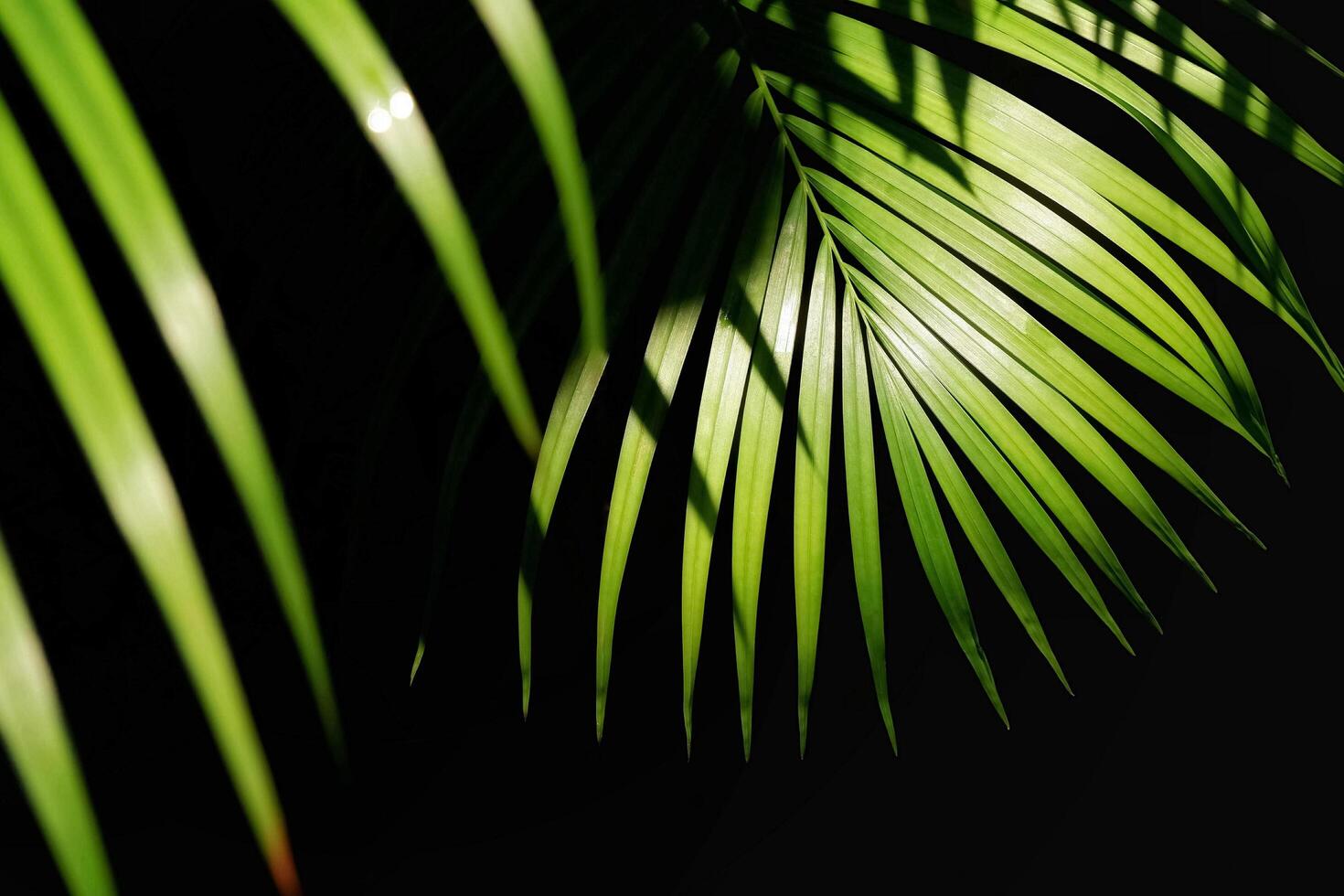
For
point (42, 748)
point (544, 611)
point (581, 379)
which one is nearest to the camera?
point (42, 748)

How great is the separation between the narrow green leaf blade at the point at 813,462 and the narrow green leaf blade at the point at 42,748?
0.33 m

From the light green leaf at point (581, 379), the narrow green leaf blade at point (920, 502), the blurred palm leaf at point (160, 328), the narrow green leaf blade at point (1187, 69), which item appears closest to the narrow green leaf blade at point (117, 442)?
the blurred palm leaf at point (160, 328)

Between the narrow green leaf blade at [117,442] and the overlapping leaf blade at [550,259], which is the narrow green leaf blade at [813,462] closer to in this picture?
the overlapping leaf blade at [550,259]

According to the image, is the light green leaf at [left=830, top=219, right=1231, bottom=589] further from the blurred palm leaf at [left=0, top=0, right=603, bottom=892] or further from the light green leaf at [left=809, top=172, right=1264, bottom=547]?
the blurred palm leaf at [left=0, top=0, right=603, bottom=892]

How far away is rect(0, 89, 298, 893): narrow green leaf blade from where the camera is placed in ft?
0.47

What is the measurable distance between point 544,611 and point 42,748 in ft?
2.42

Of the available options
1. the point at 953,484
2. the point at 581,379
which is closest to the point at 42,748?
the point at 581,379

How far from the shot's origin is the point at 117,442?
151 mm

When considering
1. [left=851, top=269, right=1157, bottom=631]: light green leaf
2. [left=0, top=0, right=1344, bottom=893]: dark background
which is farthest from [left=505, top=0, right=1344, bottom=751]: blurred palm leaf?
[left=0, top=0, right=1344, bottom=893]: dark background

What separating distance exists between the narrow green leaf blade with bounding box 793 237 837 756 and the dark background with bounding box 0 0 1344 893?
16cm

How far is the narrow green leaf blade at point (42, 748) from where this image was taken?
14cm

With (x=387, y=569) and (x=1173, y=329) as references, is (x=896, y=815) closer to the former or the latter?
(x=387, y=569)

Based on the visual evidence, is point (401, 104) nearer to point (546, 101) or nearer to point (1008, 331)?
point (546, 101)

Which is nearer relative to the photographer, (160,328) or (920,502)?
(160,328)
